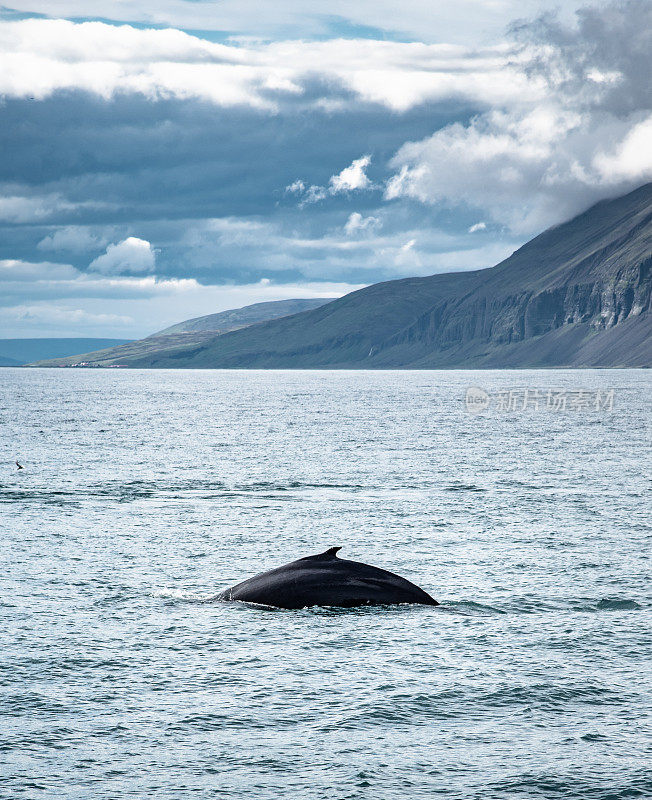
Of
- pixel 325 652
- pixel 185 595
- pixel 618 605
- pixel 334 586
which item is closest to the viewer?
pixel 325 652

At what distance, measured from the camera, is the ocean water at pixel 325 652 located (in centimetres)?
1268

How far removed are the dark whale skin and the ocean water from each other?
0.38 meters

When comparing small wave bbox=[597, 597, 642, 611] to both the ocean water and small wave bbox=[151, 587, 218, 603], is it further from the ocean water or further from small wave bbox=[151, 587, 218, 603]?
small wave bbox=[151, 587, 218, 603]

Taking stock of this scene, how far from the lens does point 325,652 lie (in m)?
17.8

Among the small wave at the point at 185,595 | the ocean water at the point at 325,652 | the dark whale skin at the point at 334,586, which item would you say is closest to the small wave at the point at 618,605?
the ocean water at the point at 325,652

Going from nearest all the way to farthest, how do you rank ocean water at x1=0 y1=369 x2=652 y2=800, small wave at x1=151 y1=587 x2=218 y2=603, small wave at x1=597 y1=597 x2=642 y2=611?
ocean water at x1=0 y1=369 x2=652 y2=800 → small wave at x1=597 y1=597 x2=642 y2=611 → small wave at x1=151 y1=587 x2=218 y2=603

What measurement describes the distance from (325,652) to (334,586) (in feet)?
9.84

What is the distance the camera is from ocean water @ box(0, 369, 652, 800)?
1268 centimetres

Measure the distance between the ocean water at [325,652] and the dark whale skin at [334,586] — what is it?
38 cm

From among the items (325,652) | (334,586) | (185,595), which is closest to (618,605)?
(334,586)

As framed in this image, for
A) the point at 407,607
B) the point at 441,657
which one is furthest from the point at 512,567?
the point at 441,657

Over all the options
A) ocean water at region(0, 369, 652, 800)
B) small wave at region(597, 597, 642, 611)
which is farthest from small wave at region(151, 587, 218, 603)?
small wave at region(597, 597, 642, 611)

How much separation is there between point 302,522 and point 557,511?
393 inches

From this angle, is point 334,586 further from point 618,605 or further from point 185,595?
point 618,605
